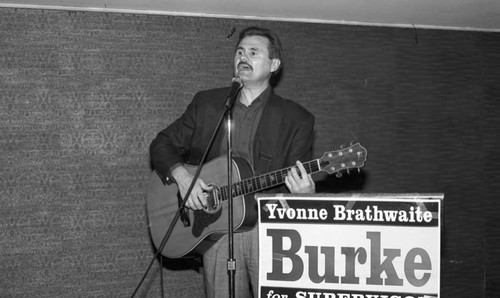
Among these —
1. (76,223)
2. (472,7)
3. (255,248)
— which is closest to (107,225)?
(76,223)

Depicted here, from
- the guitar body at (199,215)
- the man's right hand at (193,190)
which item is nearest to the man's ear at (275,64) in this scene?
the guitar body at (199,215)

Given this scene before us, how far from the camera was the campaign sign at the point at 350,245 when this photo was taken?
2010mm

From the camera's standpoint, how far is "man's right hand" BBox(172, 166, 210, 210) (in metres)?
3.07

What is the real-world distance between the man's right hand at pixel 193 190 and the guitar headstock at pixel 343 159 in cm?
65

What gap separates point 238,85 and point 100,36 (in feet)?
6.44

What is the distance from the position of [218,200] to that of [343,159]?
702 mm

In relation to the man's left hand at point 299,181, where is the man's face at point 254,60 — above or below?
above

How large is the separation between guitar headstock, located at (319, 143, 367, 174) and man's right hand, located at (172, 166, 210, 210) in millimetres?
650

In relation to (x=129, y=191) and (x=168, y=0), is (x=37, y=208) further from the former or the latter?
(x=168, y=0)

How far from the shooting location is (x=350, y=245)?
206cm

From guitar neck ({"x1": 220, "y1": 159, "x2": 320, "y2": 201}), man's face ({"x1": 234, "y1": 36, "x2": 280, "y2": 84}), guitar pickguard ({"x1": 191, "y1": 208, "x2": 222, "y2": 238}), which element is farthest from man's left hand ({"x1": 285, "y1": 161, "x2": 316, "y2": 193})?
man's face ({"x1": 234, "y1": 36, "x2": 280, "y2": 84})

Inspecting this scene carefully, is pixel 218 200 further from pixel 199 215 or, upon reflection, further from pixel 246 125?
pixel 246 125

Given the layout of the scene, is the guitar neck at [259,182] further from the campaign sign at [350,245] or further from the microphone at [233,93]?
the campaign sign at [350,245]

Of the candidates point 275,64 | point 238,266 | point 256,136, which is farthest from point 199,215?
point 275,64
